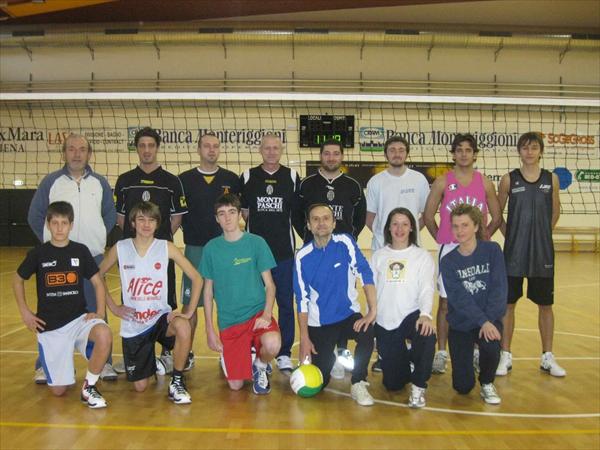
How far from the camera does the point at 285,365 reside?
4348mm

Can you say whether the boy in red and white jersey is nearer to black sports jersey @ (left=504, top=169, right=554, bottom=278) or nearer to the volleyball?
the volleyball

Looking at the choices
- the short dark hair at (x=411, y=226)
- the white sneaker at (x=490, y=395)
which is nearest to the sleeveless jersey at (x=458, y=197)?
the short dark hair at (x=411, y=226)

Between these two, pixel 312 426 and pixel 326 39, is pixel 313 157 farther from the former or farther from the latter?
pixel 312 426

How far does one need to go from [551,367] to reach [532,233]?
104cm

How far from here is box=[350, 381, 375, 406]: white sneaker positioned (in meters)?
3.61

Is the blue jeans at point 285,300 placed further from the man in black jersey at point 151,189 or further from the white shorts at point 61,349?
the white shorts at point 61,349

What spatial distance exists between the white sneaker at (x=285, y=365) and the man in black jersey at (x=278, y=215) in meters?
0.02

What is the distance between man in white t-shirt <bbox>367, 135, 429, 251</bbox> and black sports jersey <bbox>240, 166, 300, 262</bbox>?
2.26ft

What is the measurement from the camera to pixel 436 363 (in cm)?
438

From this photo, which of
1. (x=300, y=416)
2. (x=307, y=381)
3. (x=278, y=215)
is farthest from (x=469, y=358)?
(x=278, y=215)

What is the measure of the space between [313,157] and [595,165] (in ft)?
24.5

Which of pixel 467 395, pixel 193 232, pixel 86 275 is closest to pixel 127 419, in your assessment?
pixel 86 275

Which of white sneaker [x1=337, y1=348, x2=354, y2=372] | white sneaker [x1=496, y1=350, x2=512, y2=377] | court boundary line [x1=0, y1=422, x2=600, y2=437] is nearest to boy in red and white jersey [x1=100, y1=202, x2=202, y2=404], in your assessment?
court boundary line [x1=0, y1=422, x2=600, y2=437]

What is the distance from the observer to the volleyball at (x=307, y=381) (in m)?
3.67
